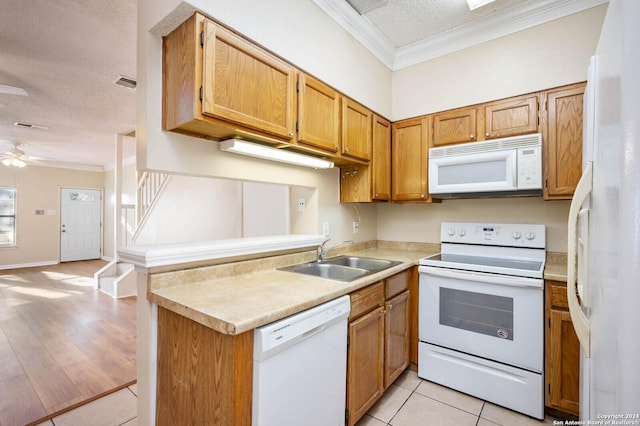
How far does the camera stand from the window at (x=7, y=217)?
275 inches

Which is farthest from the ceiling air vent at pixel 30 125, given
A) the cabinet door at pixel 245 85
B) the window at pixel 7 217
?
the cabinet door at pixel 245 85

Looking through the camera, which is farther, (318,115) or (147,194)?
(147,194)

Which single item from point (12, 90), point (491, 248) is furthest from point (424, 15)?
point (12, 90)

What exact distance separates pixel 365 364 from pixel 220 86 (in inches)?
68.4

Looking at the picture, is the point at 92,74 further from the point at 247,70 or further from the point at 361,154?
the point at 361,154

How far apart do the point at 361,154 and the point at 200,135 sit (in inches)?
50.6

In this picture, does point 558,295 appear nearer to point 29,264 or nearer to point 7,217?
point 29,264

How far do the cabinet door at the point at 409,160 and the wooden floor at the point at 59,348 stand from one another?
280 cm

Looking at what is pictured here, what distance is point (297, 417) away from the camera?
50.8 inches

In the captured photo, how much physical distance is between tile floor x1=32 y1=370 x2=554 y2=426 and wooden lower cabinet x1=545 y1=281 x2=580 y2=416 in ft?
0.53

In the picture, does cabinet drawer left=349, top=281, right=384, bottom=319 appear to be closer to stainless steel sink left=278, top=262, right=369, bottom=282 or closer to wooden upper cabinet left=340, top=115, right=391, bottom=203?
stainless steel sink left=278, top=262, right=369, bottom=282

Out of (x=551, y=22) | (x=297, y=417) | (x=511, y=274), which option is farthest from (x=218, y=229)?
(x=551, y=22)

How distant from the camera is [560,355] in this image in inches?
73.1

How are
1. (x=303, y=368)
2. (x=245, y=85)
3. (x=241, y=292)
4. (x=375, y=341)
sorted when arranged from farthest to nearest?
(x=375, y=341) < (x=245, y=85) < (x=241, y=292) < (x=303, y=368)
